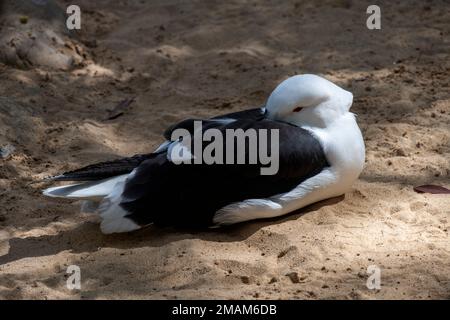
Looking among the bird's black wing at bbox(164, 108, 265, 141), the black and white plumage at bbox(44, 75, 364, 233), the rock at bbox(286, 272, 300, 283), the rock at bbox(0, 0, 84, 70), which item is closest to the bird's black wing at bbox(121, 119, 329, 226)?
the black and white plumage at bbox(44, 75, 364, 233)

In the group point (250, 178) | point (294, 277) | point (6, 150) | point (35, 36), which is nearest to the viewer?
point (294, 277)

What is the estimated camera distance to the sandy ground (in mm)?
3936

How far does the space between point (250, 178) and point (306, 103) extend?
1.72ft

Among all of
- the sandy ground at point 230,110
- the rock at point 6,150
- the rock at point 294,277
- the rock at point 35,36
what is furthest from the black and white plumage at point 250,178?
the rock at point 35,36

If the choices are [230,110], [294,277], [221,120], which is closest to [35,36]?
[230,110]

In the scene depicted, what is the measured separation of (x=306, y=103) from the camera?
4402 millimetres

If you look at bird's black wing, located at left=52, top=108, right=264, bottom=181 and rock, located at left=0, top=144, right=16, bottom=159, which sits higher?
bird's black wing, located at left=52, top=108, right=264, bottom=181

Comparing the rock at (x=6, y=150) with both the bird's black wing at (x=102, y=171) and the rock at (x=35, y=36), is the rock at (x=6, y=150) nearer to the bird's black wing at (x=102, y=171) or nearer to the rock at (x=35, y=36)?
the bird's black wing at (x=102, y=171)

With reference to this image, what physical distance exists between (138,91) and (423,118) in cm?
229

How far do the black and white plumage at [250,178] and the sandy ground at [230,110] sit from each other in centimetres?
14

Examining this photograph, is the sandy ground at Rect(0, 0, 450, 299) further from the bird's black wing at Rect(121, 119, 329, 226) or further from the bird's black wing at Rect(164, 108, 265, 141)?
the bird's black wing at Rect(164, 108, 265, 141)

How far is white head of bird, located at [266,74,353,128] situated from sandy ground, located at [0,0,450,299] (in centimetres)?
52

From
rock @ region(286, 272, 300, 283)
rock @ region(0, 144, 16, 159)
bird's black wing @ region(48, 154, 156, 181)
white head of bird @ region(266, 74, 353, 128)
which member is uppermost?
white head of bird @ region(266, 74, 353, 128)

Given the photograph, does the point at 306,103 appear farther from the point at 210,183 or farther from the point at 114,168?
the point at 114,168
